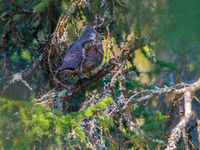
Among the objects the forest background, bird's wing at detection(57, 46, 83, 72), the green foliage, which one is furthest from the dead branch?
bird's wing at detection(57, 46, 83, 72)

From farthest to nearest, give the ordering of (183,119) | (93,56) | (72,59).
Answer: (93,56) → (72,59) → (183,119)

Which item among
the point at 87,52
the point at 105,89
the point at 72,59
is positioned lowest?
the point at 105,89

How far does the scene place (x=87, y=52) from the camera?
4.11m

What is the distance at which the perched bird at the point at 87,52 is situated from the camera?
3752mm

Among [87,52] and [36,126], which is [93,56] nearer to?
[87,52]

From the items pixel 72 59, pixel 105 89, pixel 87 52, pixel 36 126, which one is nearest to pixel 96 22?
pixel 87 52

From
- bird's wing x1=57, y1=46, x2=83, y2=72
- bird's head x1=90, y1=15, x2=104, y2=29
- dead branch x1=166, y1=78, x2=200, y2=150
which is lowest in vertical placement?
dead branch x1=166, y1=78, x2=200, y2=150

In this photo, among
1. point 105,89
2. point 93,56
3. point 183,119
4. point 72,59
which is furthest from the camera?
point 93,56

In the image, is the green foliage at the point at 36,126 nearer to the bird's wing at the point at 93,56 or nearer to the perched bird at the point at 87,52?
the perched bird at the point at 87,52

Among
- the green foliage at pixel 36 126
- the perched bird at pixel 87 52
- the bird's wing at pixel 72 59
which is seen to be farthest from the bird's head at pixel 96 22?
the green foliage at pixel 36 126

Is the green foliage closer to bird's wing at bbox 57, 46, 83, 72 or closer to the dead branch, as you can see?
the dead branch

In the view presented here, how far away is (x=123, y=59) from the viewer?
342cm

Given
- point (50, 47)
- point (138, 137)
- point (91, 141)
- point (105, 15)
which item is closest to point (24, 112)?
point (91, 141)

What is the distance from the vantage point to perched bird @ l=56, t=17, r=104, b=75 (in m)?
3.75
